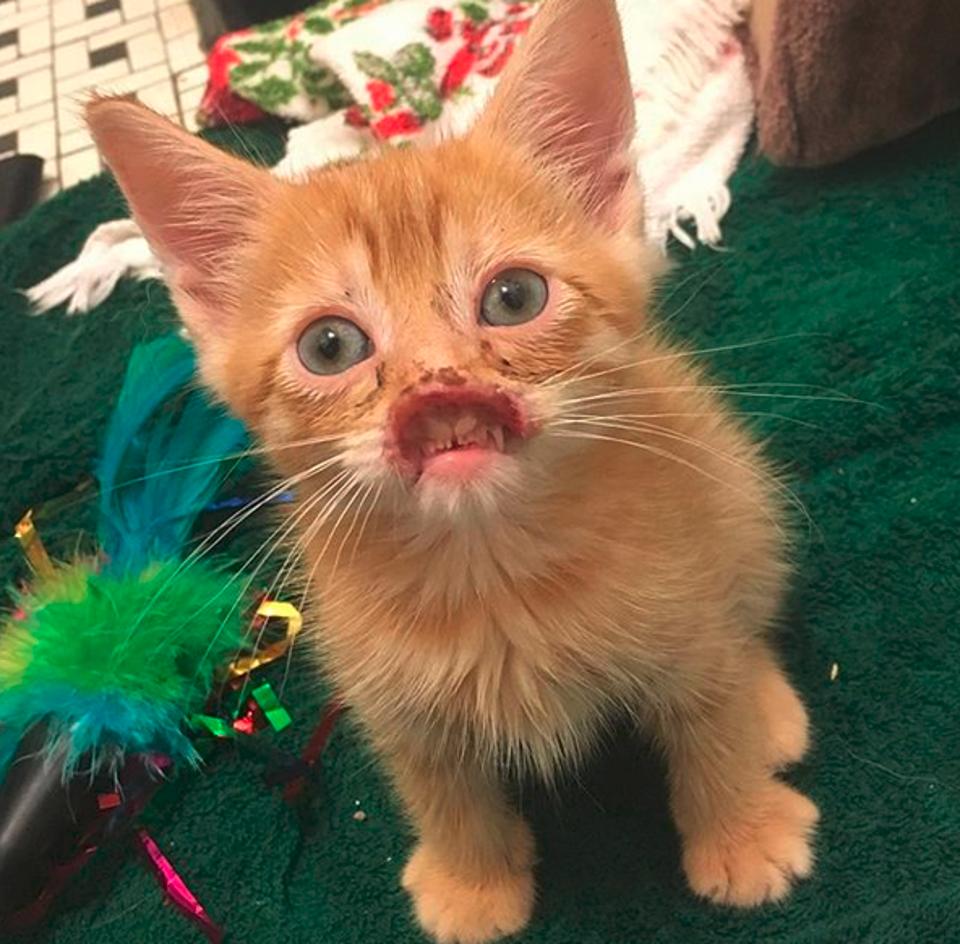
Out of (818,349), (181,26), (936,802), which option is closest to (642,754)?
(936,802)

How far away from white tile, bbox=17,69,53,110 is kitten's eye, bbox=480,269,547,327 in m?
1.85

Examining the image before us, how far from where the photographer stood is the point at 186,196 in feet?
2.92

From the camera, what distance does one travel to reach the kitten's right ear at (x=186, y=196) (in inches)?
33.1

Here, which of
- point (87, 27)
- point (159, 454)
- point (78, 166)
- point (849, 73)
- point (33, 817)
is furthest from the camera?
point (87, 27)

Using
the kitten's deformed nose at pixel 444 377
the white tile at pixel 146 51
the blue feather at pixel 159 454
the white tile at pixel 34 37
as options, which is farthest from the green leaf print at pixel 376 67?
the kitten's deformed nose at pixel 444 377

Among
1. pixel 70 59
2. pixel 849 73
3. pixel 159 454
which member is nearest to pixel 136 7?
pixel 70 59

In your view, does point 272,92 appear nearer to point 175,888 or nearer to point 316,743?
point 316,743

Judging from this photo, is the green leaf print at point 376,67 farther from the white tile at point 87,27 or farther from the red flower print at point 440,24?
the white tile at point 87,27

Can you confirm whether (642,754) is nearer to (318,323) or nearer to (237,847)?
(237,847)

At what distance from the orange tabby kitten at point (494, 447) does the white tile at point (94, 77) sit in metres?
1.54

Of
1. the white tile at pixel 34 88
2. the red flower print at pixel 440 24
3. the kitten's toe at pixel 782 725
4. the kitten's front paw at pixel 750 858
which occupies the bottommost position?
the kitten's front paw at pixel 750 858

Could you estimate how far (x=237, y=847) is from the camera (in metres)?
1.12

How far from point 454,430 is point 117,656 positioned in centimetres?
60

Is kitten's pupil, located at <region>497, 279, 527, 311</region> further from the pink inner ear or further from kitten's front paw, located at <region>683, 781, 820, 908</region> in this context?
kitten's front paw, located at <region>683, 781, 820, 908</region>
